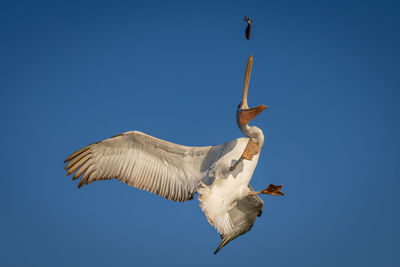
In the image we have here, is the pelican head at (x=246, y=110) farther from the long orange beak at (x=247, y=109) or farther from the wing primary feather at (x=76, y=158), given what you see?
the wing primary feather at (x=76, y=158)

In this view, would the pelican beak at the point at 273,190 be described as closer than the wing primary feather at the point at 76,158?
Yes

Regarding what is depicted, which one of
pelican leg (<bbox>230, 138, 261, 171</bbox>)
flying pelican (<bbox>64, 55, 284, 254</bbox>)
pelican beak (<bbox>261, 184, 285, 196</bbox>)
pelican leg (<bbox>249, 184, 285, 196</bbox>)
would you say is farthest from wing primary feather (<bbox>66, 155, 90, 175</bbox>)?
pelican beak (<bbox>261, 184, 285, 196</bbox>)

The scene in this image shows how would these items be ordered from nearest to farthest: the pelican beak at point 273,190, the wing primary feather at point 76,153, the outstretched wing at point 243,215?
the pelican beak at point 273,190 < the outstretched wing at point 243,215 < the wing primary feather at point 76,153

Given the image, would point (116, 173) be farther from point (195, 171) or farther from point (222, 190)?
point (222, 190)

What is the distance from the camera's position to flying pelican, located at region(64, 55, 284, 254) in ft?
20.8

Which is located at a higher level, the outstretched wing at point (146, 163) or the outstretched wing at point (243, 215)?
the outstretched wing at point (146, 163)

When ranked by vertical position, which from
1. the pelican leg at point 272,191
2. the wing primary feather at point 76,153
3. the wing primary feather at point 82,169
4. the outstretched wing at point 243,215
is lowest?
the outstretched wing at point 243,215

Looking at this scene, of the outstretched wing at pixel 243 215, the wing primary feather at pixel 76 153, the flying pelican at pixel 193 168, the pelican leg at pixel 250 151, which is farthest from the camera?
the wing primary feather at pixel 76 153

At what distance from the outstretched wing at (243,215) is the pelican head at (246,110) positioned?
128 cm

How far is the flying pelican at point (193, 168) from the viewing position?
635 centimetres

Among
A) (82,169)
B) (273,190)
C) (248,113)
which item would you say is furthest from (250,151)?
(82,169)

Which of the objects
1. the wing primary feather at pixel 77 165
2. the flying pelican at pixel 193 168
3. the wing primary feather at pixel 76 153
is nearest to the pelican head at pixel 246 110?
the flying pelican at pixel 193 168

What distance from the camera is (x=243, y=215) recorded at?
7.05 metres

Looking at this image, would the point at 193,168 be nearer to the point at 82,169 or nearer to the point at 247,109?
the point at 247,109
